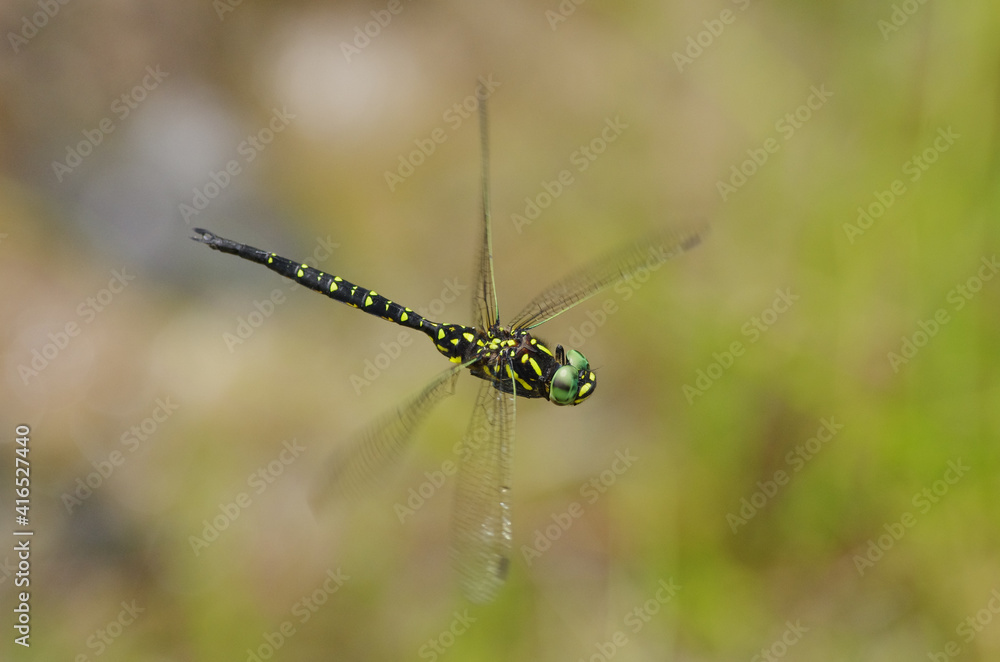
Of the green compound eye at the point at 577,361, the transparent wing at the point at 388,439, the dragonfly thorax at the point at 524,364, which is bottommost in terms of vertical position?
the transparent wing at the point at 388,439

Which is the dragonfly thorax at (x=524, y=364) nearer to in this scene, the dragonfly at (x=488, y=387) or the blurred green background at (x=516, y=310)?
the dragonfly at (x=488, y=387)

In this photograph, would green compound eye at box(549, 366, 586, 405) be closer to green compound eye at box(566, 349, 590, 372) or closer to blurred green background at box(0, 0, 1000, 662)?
green compound eye at box(566, 349, 590, 372)

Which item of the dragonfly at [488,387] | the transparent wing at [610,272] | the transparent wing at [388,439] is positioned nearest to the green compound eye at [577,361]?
the dragonfly at [488,387]

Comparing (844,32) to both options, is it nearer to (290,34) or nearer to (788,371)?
(788,371)

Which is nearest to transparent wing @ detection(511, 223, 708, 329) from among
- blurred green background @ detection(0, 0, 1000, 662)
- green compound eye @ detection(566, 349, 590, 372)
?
green compound eye @ detection(566, 349, 590, 372)

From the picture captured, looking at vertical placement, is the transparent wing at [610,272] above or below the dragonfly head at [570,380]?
above

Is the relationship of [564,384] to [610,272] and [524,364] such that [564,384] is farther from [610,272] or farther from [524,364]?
[610,272]

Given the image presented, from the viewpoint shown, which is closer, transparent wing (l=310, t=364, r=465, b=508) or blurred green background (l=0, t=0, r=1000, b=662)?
transparent wing (l=310, t=364, r=465, b=508)
